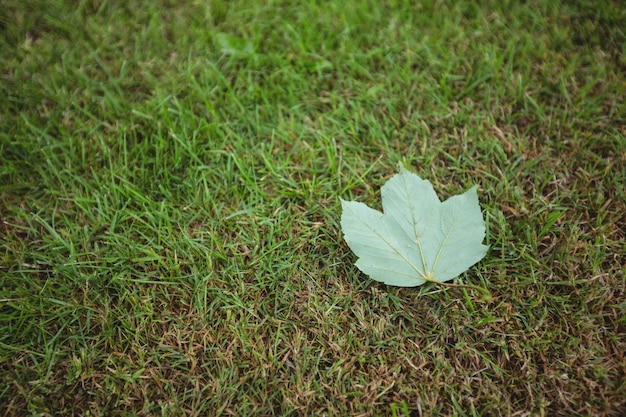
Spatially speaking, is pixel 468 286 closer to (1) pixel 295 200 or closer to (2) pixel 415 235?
(2) pixel 415 235

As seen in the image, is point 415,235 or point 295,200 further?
point 295,200

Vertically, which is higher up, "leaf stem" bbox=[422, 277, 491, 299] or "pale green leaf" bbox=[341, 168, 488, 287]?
"pale green leaf" bbox=[341, 168, 488, 287]

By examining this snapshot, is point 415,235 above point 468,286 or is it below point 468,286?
above

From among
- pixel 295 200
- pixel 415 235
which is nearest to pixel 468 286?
pixel 415 235

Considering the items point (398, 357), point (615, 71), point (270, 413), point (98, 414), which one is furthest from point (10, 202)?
point (615, 71)

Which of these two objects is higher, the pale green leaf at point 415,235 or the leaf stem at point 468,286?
the pale green leaf at point 415,235
